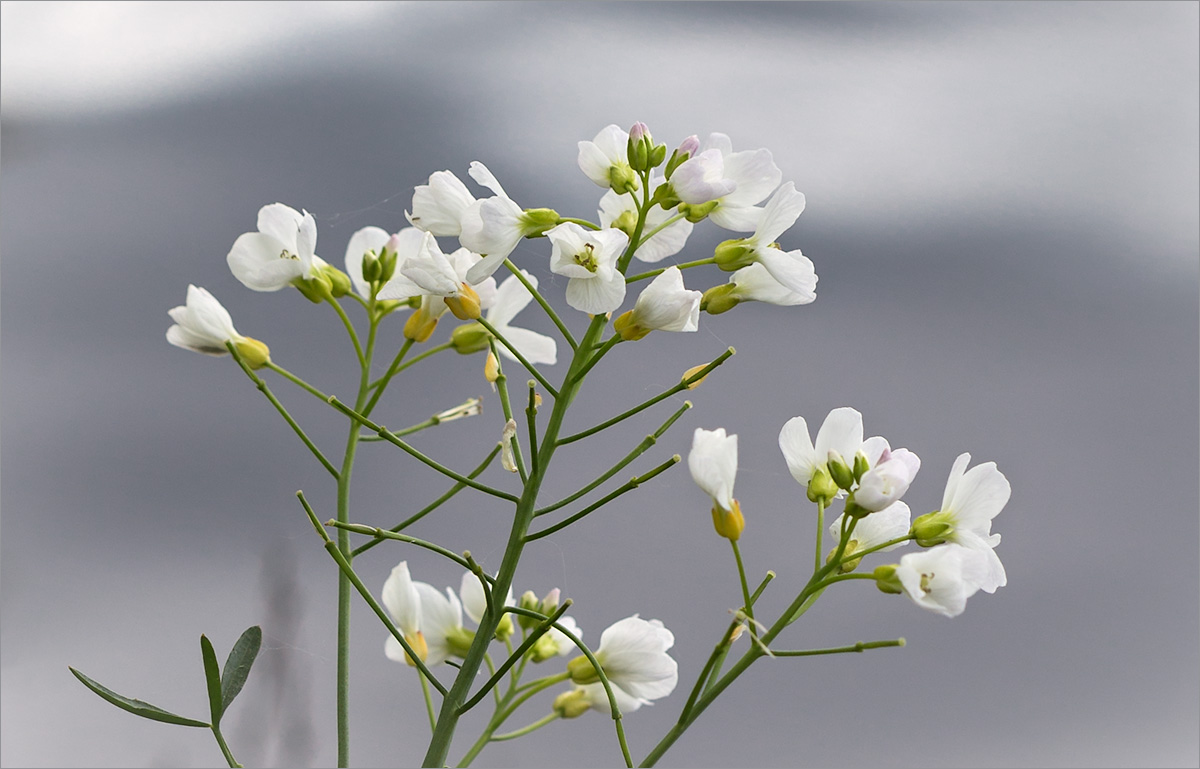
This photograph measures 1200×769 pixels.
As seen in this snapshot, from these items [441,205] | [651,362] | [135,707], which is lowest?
[135,707]

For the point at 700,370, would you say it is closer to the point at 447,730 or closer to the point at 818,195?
the point at 447,730

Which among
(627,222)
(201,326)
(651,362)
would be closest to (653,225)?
(627,222)

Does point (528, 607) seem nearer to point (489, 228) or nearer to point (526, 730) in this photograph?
point (526, 730)

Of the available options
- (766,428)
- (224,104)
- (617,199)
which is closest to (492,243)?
(617,199)

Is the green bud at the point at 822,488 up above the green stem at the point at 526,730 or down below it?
above

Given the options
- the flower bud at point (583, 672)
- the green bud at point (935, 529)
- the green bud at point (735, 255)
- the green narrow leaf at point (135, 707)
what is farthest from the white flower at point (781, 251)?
the green narrow leaf at point (135, 707)

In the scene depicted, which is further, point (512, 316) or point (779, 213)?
point (512, 316)

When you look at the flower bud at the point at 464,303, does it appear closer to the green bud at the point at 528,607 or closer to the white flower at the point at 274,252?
the white flower at the point at 274,252

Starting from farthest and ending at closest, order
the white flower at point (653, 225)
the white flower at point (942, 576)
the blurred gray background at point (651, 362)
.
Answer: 1. the blurred gray background at point (651, 362)
2. the white flower at point (653, 225)
3. the white flower at point (942, 576)
